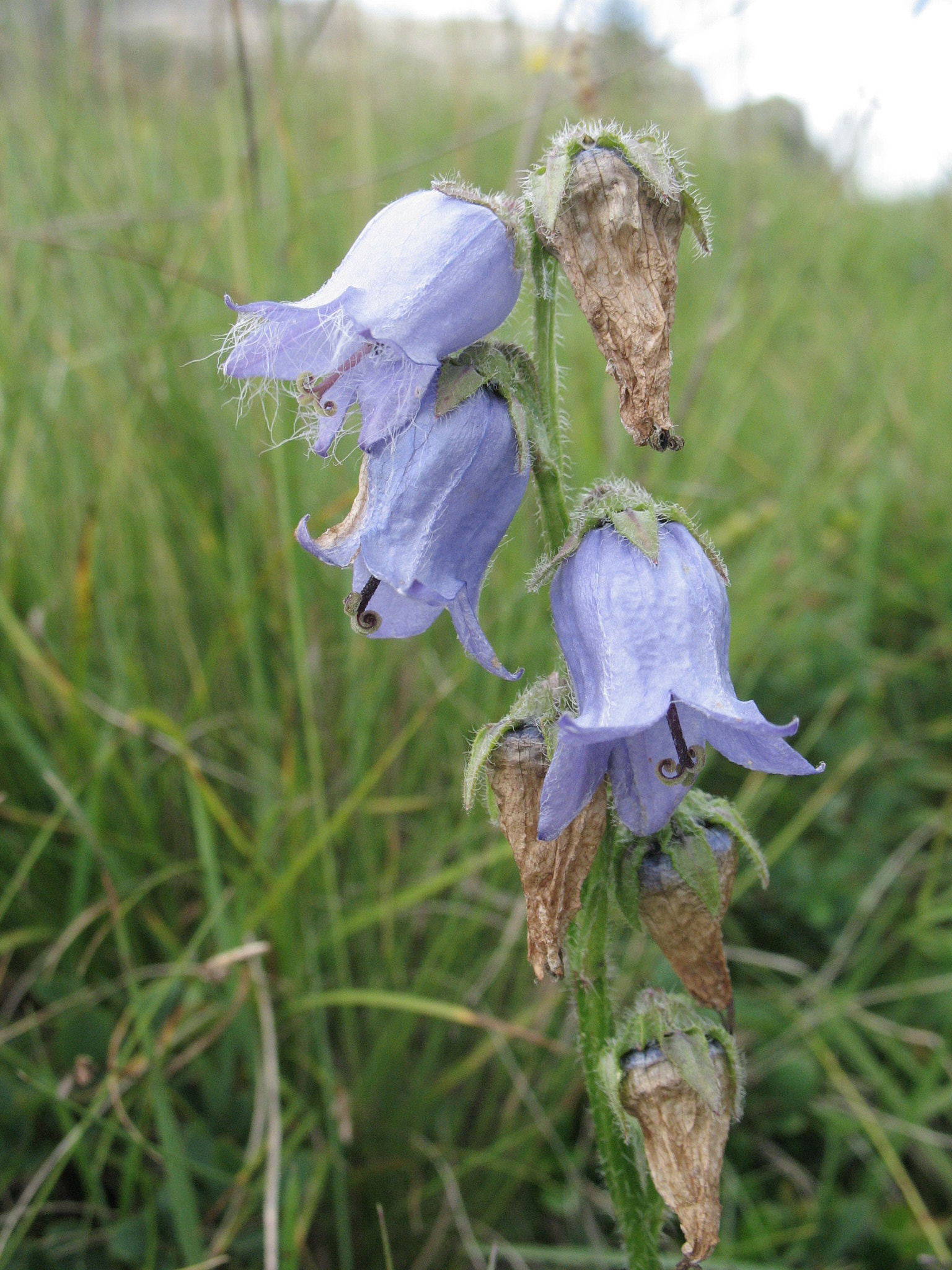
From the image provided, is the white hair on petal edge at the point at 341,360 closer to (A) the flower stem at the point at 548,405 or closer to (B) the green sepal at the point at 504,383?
(B) the green sepal at the point at 504,383

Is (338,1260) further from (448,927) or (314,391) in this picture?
(314,391)

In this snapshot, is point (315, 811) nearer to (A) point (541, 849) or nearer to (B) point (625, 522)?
(A) point (541, 849)

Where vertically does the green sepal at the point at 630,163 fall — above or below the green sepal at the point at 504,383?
above

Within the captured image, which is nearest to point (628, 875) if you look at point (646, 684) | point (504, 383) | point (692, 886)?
point (692, 886)

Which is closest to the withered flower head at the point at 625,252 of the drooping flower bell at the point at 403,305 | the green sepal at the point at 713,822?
the drooping flower bell at the point at 403,305

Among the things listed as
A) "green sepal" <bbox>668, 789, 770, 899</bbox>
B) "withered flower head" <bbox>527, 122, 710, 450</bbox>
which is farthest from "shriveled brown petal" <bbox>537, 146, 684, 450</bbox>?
"green sepal" <bbox>668, 789, 770, 899</bbox>

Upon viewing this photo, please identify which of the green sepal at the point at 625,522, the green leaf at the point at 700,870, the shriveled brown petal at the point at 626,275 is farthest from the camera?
the green leaf at the point at 700,870

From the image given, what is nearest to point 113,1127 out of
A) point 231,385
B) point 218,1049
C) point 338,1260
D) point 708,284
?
point 218,1049
